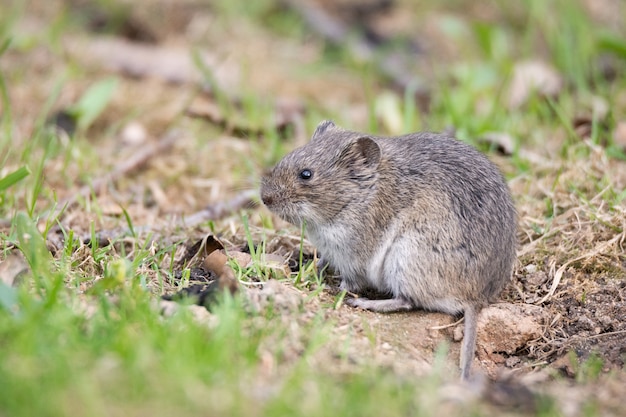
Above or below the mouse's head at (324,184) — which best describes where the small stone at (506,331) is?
below

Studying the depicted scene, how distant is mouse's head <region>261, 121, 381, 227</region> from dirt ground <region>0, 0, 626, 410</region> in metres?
0.29

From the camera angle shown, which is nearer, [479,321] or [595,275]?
[479,321]

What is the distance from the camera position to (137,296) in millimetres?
4164

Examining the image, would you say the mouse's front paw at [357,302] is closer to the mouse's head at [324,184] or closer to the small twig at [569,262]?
the mouse's head at [324,184]

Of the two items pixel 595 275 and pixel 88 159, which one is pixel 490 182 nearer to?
pixel 595 275

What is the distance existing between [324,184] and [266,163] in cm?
213

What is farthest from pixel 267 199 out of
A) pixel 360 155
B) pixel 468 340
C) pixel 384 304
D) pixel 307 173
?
pixel 468 340

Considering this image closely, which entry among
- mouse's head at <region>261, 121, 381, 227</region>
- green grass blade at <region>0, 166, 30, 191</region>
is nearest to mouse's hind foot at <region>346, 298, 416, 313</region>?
mouse's head at <region>261, 121, 381, 227</region>

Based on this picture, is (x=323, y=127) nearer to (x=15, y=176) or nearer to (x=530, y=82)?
(x=15, y=176)

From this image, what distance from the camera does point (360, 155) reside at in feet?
17.6

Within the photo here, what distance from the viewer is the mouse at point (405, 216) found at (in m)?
5.01

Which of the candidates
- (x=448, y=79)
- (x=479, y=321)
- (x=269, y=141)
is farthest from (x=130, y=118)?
(x=479, y=321)

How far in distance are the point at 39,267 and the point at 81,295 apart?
0.89 ft

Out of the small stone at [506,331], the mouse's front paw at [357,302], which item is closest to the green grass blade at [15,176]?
the mouse's front paw at [357,302]
